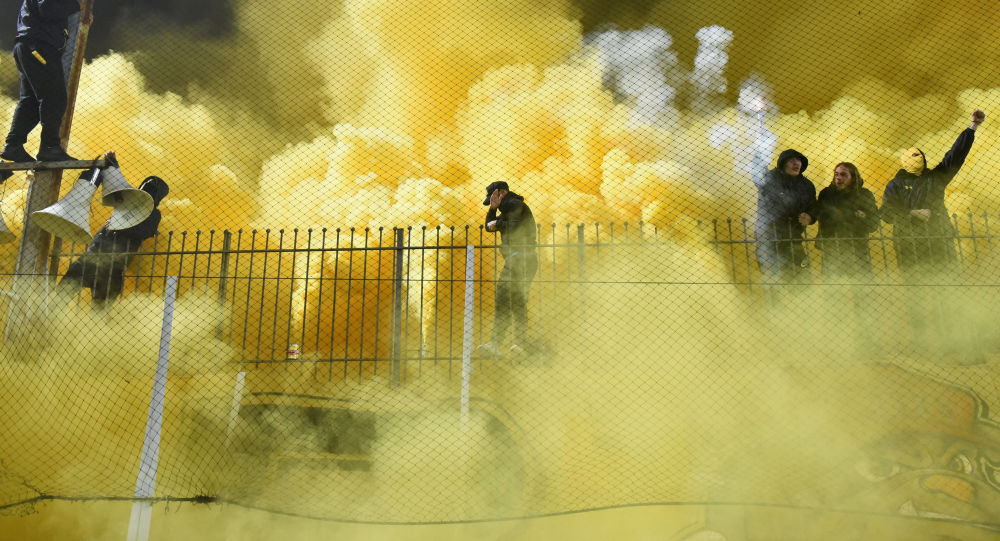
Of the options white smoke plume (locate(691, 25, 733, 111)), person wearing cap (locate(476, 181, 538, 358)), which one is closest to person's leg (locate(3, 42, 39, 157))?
person wearing cap (locate(476, 181, 538, 358))

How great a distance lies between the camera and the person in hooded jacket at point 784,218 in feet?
17.9

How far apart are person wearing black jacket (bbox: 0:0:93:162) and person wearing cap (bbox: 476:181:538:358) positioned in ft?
14.3

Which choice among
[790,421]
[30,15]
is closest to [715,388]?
[790,421]

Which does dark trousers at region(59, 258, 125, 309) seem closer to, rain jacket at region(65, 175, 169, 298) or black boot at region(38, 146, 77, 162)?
rain jacket at region(65, 175, 169, 298)

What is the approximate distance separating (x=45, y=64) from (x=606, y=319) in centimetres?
624

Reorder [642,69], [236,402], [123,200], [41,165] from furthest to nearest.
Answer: [642,69], [41,165], [236,402], [123,200]

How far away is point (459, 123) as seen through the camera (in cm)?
1068

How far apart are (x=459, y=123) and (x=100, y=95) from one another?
240 inches

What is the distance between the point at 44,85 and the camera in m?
6.27

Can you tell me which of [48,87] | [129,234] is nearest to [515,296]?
[129,234]

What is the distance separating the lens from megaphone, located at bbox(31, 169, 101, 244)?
4910 mm

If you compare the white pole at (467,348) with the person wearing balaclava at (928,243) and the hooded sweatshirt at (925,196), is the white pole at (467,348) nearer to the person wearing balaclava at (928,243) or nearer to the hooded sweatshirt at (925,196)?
the person wearing balaclava at (928,243)

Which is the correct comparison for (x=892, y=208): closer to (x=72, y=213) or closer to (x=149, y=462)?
(x=149, y=462)

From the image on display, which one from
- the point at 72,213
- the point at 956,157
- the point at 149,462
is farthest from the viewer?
the point at 956,157
